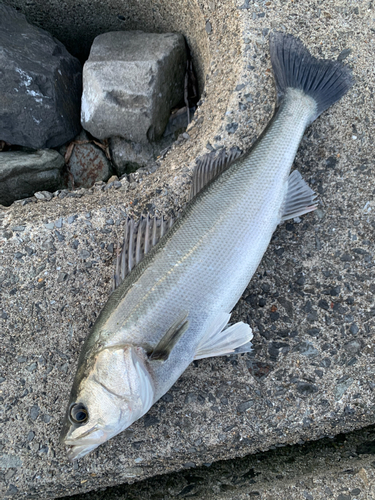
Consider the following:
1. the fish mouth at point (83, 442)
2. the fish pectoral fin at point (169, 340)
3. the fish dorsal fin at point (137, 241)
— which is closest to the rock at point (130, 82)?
the fish dorsal fin at point (137, 241)

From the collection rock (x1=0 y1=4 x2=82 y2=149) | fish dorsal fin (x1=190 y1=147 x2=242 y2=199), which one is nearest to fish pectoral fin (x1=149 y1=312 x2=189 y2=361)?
fish dorsal fin (x1=190 y1=147 x2=242 y2=199)

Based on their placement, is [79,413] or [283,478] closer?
[79,413]

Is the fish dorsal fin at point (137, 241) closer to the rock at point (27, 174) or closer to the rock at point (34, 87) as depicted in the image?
the rock at point (27, 174)

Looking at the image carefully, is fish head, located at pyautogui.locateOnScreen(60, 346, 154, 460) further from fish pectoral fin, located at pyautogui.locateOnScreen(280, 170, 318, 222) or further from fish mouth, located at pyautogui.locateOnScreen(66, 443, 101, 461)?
fish pectoral fin, located at pyautogui.locateOnScreen(280, 170, 318, 222)

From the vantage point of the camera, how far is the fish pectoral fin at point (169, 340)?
5.98ft

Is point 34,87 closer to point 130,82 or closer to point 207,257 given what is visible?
point 130,82

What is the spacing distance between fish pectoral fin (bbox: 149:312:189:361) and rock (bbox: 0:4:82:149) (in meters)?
1.96

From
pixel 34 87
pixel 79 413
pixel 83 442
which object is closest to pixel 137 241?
pixel 79 413

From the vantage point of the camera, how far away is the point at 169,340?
5.99ft

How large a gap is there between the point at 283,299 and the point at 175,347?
0.81 m

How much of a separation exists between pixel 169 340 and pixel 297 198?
3.63 feet

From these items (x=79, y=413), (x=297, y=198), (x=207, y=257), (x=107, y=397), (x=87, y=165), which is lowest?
(x=79, y=413)

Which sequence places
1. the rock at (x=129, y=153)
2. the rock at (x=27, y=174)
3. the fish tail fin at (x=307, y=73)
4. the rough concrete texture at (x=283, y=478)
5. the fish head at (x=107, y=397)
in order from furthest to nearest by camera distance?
the rock at (x=129, y=153)
the rock at (x=27, y=174)
the fish tail fin at (x=307, y=73)
the rough concrete texture at (x=283, y=478)
the fish head at (x=107, y=397)

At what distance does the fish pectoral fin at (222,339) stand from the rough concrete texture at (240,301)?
0.86 ft
